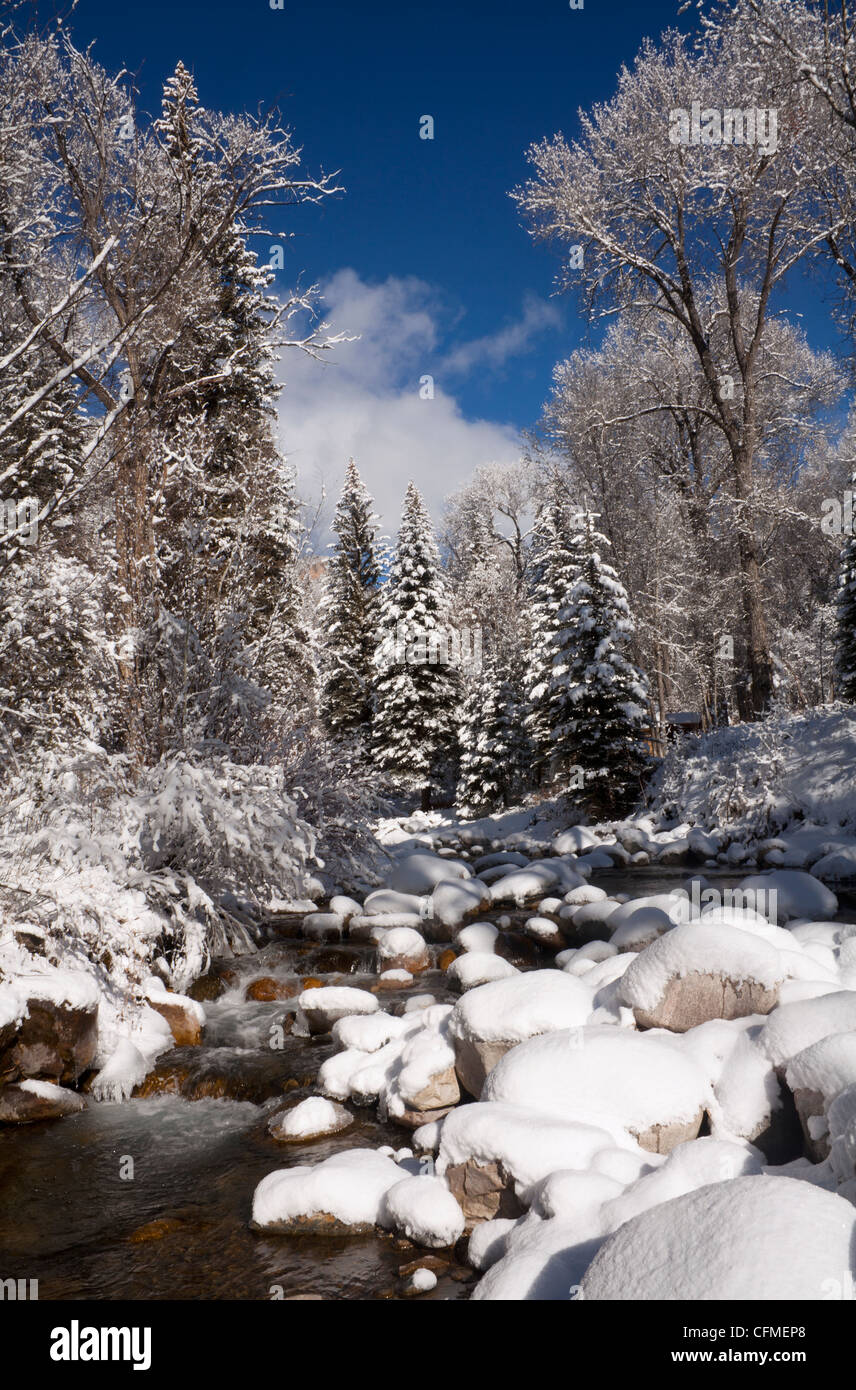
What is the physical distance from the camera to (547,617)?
863 inches

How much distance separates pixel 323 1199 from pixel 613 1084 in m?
1.56

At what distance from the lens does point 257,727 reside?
32.2ft

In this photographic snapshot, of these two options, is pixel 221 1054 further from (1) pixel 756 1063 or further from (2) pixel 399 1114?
(1) pixel 756 1063

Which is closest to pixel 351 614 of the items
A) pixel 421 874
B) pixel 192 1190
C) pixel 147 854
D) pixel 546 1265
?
pixel 421 874

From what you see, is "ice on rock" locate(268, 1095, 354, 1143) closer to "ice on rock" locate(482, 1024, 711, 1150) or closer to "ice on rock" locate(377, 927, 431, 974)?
"ice on rock" locate(482, 1024, 711, 1150)

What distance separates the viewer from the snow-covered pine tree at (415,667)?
24.1 m

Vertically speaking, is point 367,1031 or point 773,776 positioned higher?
point 773,776

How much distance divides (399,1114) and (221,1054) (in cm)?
179

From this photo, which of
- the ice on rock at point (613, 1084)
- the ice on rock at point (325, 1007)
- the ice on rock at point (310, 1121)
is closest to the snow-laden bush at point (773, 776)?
the ice on rock at point (325, 1007)

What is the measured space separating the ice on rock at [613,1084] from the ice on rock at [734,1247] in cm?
126

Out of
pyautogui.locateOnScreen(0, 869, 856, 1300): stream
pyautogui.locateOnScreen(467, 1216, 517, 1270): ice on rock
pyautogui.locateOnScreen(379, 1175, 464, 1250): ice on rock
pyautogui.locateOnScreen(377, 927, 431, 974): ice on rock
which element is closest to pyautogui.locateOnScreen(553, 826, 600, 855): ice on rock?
pyautogui.locateOnScreen(377, 927, 431, 974): ice on rock

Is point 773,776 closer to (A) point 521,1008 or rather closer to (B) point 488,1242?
(A) point 521,1008

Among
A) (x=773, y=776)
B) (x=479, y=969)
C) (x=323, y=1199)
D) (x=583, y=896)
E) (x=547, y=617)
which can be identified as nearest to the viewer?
(x=323, y=1199)
